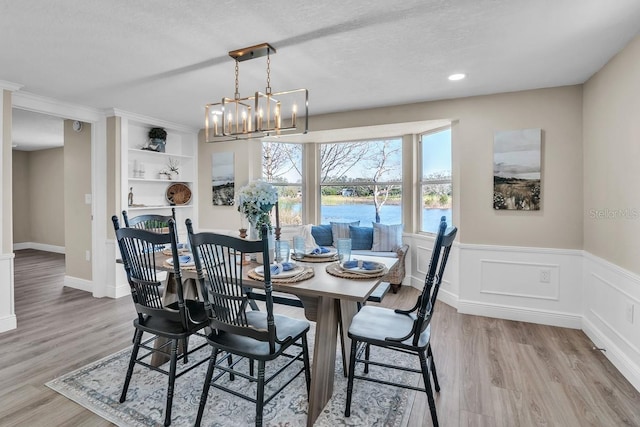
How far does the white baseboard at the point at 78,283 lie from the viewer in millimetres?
4465

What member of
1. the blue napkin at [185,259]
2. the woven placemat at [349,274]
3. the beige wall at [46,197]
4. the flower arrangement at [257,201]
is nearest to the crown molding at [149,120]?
the blue napkin at [185,259]

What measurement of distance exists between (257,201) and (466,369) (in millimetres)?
1922

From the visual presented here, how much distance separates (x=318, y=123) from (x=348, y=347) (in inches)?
117

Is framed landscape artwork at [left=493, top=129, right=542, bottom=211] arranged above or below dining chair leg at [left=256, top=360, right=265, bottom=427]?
above

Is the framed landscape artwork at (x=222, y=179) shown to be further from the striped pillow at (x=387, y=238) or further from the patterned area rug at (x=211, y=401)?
the patterned area rug at (x=211, y=401)

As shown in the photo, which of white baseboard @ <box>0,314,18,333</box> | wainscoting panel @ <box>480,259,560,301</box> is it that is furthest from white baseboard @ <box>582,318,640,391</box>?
white baseboard @ <box>0,314,18,333</box>

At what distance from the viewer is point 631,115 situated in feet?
7.72

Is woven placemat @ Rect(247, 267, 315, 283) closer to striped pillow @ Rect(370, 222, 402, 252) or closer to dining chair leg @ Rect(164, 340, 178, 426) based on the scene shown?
dining chair leg @ Rect(164, 340, 178, 426)

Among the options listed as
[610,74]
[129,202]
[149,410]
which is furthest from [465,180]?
[129,202]

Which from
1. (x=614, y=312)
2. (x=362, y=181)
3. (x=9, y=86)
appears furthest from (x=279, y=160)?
(x=614, y=312)

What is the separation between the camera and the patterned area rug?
1.91m

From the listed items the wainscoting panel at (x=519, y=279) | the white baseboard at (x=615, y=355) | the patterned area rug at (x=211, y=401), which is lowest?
the patterned area rug at (x=211, y=401)

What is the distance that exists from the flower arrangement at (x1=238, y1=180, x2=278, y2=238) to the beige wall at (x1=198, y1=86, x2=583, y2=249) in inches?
90.5

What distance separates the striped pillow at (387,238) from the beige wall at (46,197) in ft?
22.3
